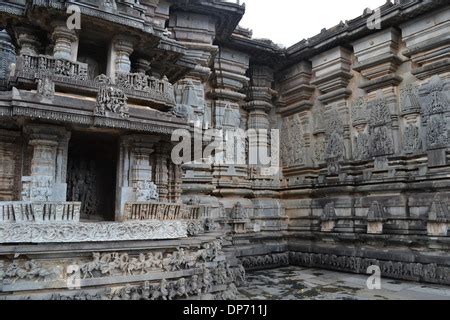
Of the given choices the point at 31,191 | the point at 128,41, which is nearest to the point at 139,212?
the point at 31,191

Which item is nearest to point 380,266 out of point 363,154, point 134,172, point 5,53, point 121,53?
point 363,154

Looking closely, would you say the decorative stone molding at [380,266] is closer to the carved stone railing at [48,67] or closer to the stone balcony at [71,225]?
the stone balcony at [71,225]

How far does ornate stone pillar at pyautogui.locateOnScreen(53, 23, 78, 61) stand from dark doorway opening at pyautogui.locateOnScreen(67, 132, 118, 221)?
1.66m

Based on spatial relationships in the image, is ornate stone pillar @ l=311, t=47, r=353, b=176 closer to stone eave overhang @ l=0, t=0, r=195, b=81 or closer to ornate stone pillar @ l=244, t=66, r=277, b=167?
ornate stone pillar @ l=244, t=66, r=277, b=167

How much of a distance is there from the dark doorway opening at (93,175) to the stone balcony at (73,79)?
45.9 inches

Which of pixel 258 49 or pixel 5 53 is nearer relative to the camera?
pixel 5 53

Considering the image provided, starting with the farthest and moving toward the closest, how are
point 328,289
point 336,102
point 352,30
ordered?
point 336,102, point 352,30, point 328,289

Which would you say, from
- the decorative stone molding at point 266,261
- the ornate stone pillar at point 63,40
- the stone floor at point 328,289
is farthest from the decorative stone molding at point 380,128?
the ornate stone pillar at point 63,40

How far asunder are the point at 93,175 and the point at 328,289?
230 inches

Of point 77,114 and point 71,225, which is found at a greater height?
point 77,114

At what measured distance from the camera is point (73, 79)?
6.21 metres

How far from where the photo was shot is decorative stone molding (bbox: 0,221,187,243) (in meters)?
5.33

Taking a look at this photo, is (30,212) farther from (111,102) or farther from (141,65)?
(141,65)
